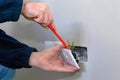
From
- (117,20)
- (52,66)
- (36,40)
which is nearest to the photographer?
(117,20)

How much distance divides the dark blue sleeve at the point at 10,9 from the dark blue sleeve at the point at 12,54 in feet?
0.76

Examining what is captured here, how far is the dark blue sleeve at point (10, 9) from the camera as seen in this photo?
27.9 inches

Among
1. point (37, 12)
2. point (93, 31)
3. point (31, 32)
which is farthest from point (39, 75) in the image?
point (37, 12)

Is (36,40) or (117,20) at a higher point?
(117,20)

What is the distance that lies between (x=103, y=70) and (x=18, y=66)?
332mm

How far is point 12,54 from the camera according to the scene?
0.94 m

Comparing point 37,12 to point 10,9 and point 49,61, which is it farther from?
point 49,61

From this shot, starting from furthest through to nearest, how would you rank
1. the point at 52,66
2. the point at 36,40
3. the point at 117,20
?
the point at 36,40 → the point at 52,66 → the point at 117,20

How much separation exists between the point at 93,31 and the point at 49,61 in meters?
0.21

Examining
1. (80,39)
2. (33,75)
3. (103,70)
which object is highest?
(80,39)

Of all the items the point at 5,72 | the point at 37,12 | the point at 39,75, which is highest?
the point at 37,12

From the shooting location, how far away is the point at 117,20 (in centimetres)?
85

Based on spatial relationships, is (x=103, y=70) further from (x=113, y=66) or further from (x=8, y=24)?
(x=8, y=24)

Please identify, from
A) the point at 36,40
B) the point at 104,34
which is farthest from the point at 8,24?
the point at 104,34
